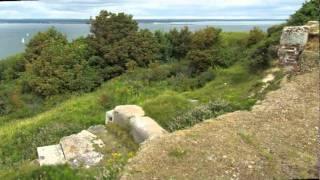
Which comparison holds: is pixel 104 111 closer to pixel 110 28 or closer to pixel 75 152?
pixel 75 152

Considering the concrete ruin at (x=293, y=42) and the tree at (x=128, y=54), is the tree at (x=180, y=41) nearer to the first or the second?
the tree at (x=128, y=54)

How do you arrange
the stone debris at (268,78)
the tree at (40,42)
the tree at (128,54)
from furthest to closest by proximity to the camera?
the tree at (40,42), the tree at (128,54), the stone debris at (268,78)

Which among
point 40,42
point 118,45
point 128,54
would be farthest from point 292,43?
point 40,42

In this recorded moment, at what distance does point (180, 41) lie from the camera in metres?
34.2

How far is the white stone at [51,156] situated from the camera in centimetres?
1040

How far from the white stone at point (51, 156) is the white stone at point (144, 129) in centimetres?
193

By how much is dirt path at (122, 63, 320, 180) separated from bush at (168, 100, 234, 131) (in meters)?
0.62

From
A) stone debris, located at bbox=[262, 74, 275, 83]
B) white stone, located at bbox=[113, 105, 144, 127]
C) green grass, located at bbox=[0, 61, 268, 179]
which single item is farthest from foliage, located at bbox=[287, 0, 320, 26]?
white stone, located at bbox=[113, 105, 144, 127]

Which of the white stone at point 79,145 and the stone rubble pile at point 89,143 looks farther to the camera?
the white stone at point 79,145

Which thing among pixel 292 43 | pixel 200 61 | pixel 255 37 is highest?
pixel 292 43

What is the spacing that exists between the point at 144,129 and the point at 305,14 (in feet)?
46.7

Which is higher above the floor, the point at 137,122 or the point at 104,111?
the point at 137,122

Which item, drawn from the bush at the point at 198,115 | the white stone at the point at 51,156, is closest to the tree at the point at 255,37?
the bush at the point at 198,115

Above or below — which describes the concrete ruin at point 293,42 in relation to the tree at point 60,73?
above
